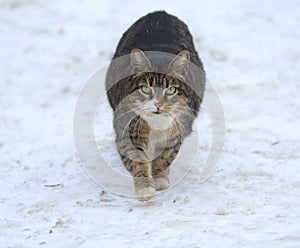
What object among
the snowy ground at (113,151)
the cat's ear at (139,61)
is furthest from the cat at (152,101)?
the snowy ground at (113,151)

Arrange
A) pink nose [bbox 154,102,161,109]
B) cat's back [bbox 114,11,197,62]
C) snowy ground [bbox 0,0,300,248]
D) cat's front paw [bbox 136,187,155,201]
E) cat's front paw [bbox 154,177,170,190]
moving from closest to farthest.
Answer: snowy ground [bbox 0,0,300,248]
pink nose [bbox 154,102,161,109]
cat's front paw [bbox 136,187,155,201]
cat's front paw [bbox 154,177,170,190]
cat's back [bbox 114,11,197,62]

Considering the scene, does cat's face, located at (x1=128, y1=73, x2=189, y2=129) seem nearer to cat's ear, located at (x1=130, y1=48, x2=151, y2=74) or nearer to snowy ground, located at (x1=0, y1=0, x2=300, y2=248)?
cat's ear, located at (x1=130, y1=48, x2=151, y2=74)

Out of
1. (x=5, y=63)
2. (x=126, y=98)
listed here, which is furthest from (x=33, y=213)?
(x=5, y=63)

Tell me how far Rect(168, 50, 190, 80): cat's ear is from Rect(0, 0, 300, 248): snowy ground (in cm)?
88

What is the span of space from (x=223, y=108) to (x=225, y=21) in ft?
7.10

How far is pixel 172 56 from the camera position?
15.2 ft

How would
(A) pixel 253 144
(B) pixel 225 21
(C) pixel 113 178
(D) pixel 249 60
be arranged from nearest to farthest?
(C) pixel 113 178 < (A) pixel 253 144 < (D) pixel 249 60 < (B) pixel 225 21

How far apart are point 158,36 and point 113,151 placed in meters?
1.14

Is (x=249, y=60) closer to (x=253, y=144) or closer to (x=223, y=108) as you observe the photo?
(x=223, y=108)

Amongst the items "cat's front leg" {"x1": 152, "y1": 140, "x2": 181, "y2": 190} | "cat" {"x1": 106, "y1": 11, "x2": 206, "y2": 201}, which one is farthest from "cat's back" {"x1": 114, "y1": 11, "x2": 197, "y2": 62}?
"cat's front leg" {"x1": 152, "y1": 140, "x2": 181, "y2": 190}

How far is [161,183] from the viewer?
16.0ft

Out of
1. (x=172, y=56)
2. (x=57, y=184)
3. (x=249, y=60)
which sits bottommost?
(x=57, y=184)

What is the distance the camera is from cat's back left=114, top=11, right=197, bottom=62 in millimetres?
4992

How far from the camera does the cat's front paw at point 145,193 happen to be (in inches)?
183
